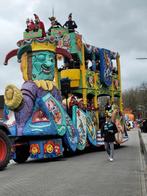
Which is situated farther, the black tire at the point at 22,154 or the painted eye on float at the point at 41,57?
the painted eye on float at the point at 41,57

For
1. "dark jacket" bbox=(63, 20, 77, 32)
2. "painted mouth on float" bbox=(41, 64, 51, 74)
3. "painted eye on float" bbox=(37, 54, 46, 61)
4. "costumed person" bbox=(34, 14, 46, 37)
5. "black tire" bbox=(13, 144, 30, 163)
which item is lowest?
"black tire" bbox=(13, 144, 30, 163)

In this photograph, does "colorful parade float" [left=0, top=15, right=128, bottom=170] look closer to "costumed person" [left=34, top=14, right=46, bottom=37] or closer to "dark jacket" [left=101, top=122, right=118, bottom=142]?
"costumed person" [left=34, top=14, right=46, bottom=37]

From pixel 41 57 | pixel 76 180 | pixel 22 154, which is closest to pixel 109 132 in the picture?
pixel 22 154

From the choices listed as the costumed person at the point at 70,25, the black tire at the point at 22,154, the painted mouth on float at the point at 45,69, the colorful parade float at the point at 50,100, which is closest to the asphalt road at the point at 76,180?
the colorful parade float at the point at 50,100

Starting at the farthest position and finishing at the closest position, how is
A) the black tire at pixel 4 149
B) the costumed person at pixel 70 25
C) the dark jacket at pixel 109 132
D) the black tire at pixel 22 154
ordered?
the costumed person at pixel 70 25 < the black tire at pixel 22 154 < the dark jacket at pixel 109 132 < the black tire at pixel 4 149

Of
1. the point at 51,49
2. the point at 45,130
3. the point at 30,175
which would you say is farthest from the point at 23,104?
the point at 30,175

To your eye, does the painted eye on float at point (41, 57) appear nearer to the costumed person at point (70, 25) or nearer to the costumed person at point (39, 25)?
the costumed person at point (39, 25)

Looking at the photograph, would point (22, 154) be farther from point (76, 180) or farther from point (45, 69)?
point (76, 180)

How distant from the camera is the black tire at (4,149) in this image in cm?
1405

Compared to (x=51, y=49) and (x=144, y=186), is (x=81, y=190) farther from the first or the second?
(x=51, y=49)

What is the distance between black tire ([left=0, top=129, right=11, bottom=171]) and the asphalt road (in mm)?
349

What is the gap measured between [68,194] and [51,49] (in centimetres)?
995

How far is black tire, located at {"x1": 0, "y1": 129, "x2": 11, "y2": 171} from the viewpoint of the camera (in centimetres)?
1405

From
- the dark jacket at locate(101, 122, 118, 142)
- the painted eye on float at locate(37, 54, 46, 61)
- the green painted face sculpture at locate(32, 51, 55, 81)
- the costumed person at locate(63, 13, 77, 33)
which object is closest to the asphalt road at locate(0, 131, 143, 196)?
the dark jacket at locate(101, 122, 118, 142)
